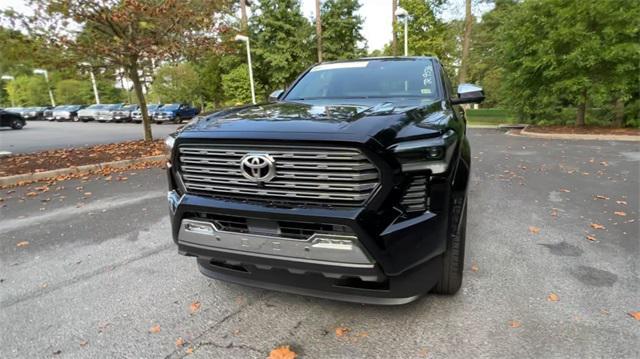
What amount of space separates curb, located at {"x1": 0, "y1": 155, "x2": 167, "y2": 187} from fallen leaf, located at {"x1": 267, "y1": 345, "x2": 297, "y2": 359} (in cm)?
690

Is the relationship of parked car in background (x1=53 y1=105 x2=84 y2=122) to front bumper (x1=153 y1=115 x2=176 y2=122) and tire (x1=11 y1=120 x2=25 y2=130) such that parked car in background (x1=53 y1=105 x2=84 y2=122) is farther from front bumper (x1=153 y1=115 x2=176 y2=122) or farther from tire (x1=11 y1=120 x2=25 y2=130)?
front bumper (x1=153 y1=115 x2=176 y2=122)

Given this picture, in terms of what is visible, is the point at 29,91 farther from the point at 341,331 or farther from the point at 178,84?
the point at 341,331

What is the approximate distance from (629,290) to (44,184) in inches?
322

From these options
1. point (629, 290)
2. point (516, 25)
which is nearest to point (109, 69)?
point (629, 290)

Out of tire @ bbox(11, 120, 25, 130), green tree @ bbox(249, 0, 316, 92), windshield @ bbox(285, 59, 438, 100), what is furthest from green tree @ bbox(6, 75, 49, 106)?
windshield @ bbox(285, 59, 438, 100)

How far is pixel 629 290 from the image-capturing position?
275cm

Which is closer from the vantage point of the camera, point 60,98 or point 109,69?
point 109,69

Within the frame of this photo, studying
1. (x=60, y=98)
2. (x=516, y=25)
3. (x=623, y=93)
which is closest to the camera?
(x=623, y=93)

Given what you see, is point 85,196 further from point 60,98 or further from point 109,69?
point 60,98

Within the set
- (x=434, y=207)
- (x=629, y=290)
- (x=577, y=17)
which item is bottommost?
(x=629, y=290)

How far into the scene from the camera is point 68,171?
751 centimetres

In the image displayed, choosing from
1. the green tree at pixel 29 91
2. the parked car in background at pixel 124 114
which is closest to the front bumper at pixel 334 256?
the parked car in background at pixel 124 114

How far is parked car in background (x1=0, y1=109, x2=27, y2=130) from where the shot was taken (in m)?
21.4

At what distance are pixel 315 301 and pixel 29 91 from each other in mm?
64025
